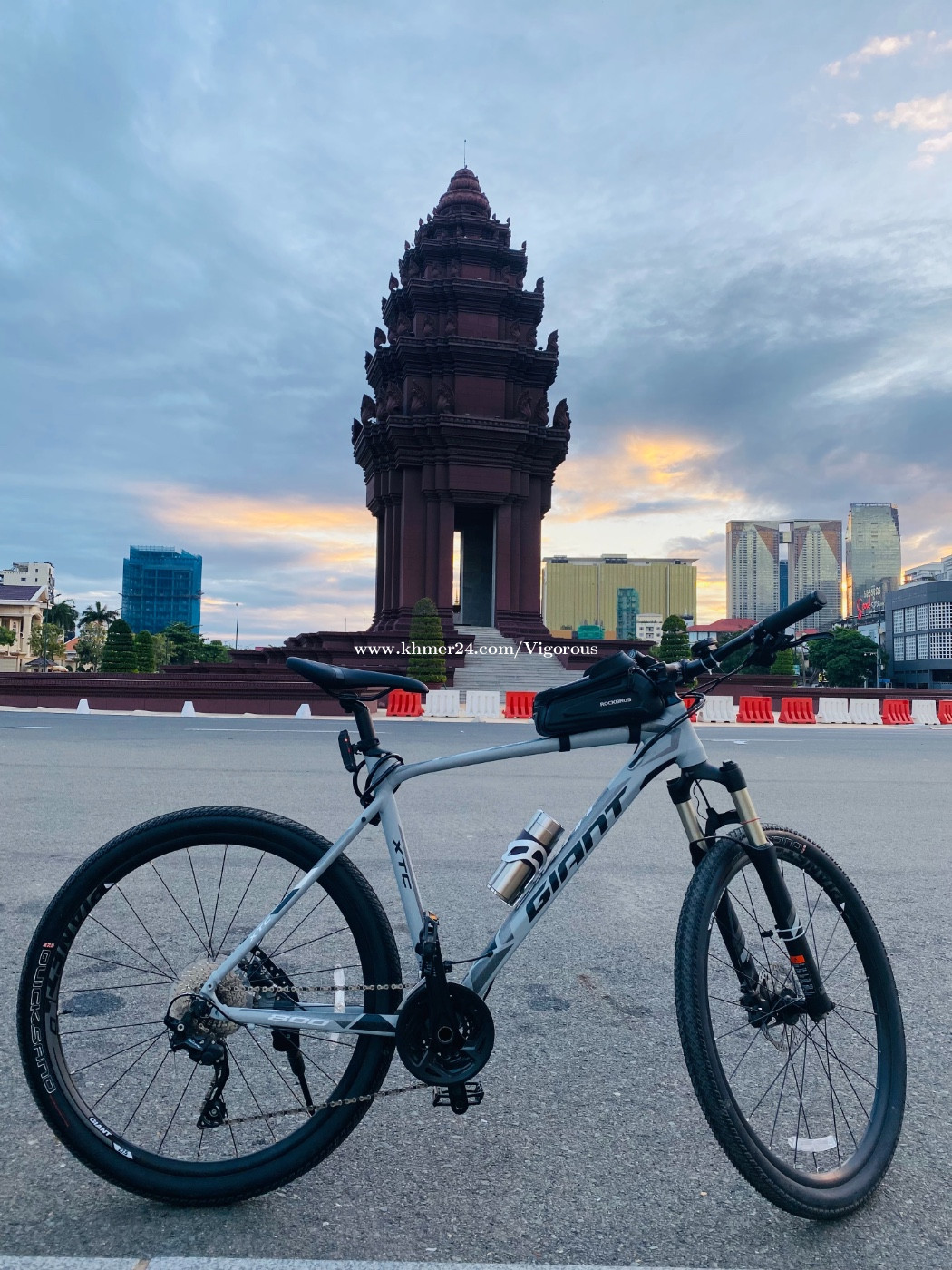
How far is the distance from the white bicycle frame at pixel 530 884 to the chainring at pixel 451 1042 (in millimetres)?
39

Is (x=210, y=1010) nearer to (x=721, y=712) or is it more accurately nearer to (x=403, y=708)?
(x=403, y=708)

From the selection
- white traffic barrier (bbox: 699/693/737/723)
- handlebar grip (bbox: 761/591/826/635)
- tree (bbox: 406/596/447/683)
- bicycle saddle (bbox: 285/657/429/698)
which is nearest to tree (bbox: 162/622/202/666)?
tree (bbox: 406/596/447/683)

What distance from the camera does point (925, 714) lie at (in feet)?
80.7

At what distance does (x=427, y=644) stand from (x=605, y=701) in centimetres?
3019

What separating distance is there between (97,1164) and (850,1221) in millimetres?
1700

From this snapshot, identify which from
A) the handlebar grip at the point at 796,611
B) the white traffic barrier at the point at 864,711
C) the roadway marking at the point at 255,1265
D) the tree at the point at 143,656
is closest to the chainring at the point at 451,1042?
the roadway marking at the point at 255,1265

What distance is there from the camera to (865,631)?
500 feet

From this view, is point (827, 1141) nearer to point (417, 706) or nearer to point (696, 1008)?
point (696, 1008)

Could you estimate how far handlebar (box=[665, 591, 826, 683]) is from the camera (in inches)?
81.4

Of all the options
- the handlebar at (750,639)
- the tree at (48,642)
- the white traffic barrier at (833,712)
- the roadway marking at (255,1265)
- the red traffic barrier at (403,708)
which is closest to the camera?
the roadway marking at (255,1265)

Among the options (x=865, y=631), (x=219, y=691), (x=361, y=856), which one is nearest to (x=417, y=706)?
(x=219, y=691)

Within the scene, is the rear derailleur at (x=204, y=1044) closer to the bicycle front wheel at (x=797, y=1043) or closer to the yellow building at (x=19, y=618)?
the bicycle front wheel at (x=797, y=1043)

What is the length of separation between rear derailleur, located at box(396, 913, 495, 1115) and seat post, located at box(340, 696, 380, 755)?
43cm

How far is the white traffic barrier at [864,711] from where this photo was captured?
80.0 ft
